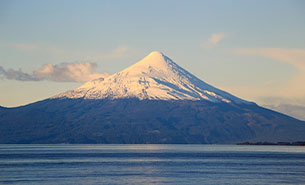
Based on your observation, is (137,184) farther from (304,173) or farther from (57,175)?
(304,173)

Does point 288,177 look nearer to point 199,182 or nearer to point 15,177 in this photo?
point 199,182

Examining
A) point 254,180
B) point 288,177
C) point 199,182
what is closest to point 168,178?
point 199,182

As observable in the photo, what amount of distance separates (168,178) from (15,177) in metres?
26.3

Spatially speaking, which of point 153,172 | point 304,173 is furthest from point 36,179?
point 304,173

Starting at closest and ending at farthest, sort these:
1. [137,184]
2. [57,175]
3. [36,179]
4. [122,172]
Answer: [137,184] → [36,179] → [57,175] → [122,172]

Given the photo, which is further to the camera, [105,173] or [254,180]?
[105,173]

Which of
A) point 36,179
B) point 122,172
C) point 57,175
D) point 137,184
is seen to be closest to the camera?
point 137,184

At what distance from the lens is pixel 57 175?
10256cm

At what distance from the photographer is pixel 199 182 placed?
300 feet

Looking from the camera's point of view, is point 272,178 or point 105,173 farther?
point 105,173

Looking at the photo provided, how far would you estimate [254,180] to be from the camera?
9462cm

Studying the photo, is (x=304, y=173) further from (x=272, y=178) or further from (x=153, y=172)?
(x=153, y=172)

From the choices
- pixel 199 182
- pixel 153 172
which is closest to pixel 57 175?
pixel 153 172

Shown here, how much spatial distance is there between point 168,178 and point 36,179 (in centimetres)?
2236
